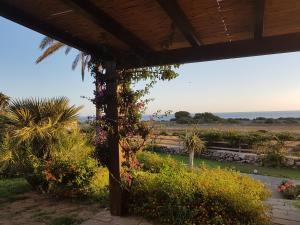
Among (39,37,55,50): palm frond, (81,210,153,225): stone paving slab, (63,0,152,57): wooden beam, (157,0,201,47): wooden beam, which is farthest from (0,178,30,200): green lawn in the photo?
(39,37,55,50): palm frond

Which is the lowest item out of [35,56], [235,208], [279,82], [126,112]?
[235,208]

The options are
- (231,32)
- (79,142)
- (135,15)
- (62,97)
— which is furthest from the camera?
(62,97)

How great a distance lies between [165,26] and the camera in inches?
152

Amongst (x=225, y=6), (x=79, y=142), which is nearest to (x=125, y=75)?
(x=225, y=6)

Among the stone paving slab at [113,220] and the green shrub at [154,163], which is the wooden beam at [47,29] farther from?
the green shrub at [154,163]

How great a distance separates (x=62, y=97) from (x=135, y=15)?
5.97 m

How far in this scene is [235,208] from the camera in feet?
15.3

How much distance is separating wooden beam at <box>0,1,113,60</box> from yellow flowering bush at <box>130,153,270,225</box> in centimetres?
Result: 223

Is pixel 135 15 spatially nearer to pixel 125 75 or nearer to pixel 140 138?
pixel 125 75

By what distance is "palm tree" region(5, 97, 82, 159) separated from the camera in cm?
795

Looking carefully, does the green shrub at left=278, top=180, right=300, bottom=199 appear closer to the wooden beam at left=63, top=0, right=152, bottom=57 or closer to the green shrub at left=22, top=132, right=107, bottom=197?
the green shrub at left=22, top=132, right=107, bottom=197

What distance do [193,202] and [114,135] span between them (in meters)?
1.65

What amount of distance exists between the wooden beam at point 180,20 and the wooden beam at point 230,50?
19 centimetres

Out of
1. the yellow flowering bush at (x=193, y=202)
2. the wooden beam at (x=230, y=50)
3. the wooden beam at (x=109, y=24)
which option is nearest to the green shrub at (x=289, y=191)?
the yellow flowering bush at (x=193, y=202)
